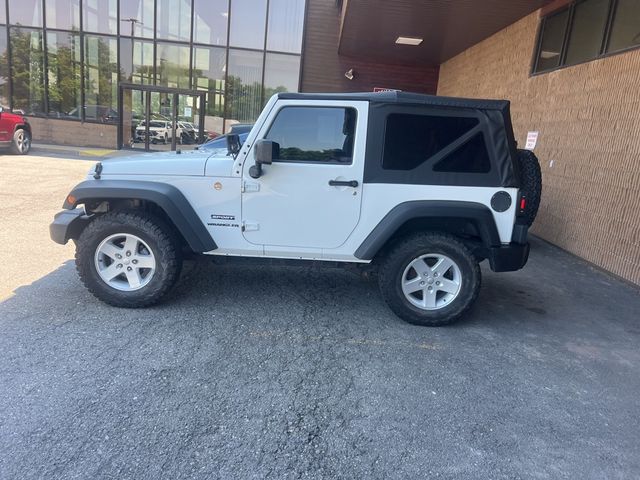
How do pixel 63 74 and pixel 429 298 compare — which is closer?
pixel 429 298

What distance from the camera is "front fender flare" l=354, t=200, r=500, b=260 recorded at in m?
4.05

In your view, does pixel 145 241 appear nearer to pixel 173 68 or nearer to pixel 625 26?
pixel 625 26

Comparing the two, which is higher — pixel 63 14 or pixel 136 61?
pixel 63 14

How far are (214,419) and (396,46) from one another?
13.6 meters

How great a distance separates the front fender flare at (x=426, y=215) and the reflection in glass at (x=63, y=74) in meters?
18.3

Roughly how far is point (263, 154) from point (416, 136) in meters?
1.34

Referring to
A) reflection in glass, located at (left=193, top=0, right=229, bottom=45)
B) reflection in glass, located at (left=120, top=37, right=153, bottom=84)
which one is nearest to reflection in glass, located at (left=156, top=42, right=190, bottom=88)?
reflection in glass, located at (left=120, top=37, right=153, bottom=84)

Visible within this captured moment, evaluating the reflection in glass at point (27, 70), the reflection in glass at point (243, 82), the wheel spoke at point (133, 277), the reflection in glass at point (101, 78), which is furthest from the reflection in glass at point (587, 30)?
the reflection in glass at point (27, 70)

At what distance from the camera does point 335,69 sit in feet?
57.8

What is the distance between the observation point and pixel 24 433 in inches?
100

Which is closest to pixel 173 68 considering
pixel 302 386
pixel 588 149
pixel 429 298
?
pixel 588 149

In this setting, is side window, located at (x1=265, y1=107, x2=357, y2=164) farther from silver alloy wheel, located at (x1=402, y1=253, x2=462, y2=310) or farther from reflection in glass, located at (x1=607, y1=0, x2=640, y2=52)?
reflection in glass, located at (x1=607, y1=0, x2=640, y2=52)

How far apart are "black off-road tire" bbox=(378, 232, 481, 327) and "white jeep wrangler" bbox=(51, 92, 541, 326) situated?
0.03ft

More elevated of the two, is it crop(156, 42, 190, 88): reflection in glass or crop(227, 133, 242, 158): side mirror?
crop(156, 42, 190, 88): reflection in glass
